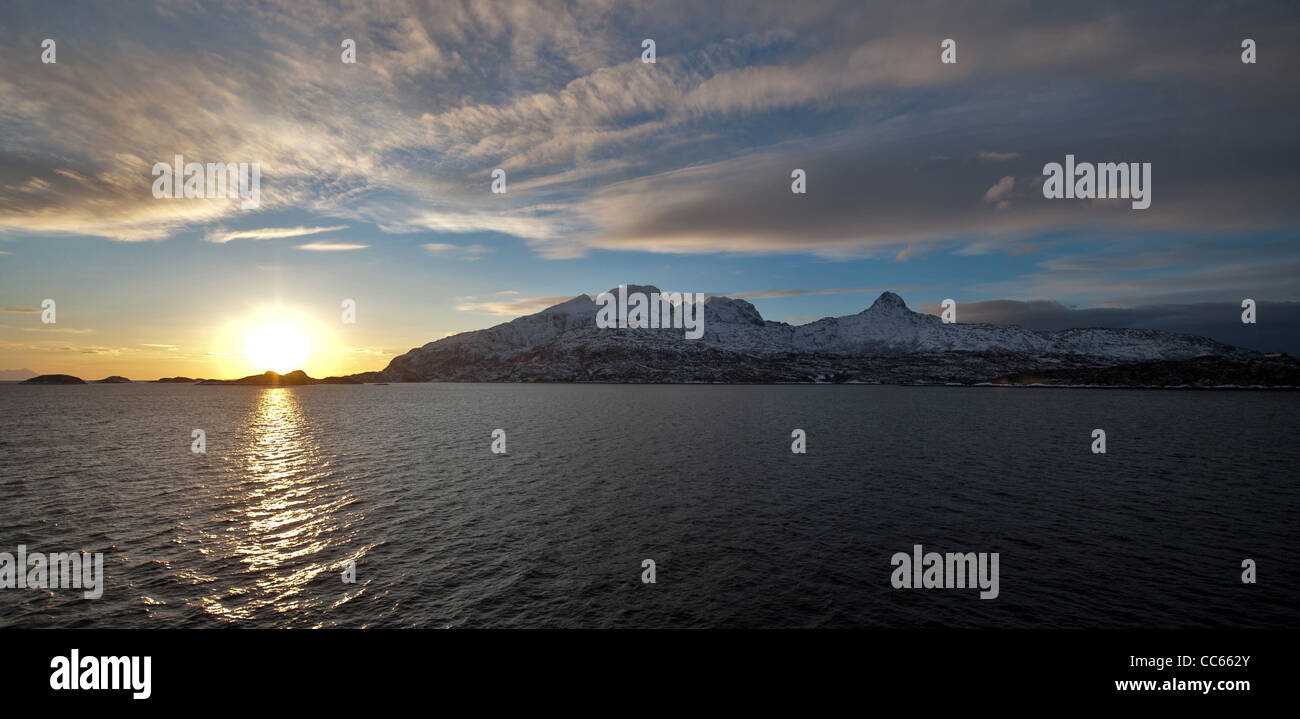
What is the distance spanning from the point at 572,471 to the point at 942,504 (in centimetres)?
4007

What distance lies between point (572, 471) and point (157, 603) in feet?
132

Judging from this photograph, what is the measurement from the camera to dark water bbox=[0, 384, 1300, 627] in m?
27.6

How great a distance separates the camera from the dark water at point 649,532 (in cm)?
2761

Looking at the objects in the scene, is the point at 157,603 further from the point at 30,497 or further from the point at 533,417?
the point at 533,417

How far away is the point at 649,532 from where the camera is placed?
40250mm
